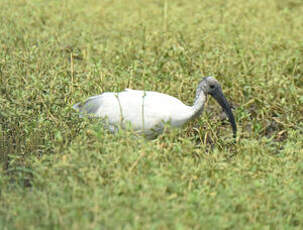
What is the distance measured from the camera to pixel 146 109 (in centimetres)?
449

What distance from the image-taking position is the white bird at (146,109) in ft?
14.6

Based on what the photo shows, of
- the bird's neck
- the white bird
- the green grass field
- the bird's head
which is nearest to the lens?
the green grass field

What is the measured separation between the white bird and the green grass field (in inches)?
5.7

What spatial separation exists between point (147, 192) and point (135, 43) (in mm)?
3592

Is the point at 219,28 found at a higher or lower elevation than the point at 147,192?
higher

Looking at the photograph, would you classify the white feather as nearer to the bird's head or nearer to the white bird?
the white bird

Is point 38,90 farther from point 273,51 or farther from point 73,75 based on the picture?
point 273,51

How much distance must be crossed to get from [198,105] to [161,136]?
756mm

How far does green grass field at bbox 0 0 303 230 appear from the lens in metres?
3.21

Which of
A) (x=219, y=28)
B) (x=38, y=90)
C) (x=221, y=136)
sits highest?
(x=219, y=28)

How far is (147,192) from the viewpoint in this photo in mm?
3219

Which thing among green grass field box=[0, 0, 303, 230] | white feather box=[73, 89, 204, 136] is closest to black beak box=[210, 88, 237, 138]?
green grass field box=[0, 0, 303, 230]

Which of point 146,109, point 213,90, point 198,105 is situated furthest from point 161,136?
point 213,90

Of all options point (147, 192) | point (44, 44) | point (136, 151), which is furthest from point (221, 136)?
point (44, 44)
